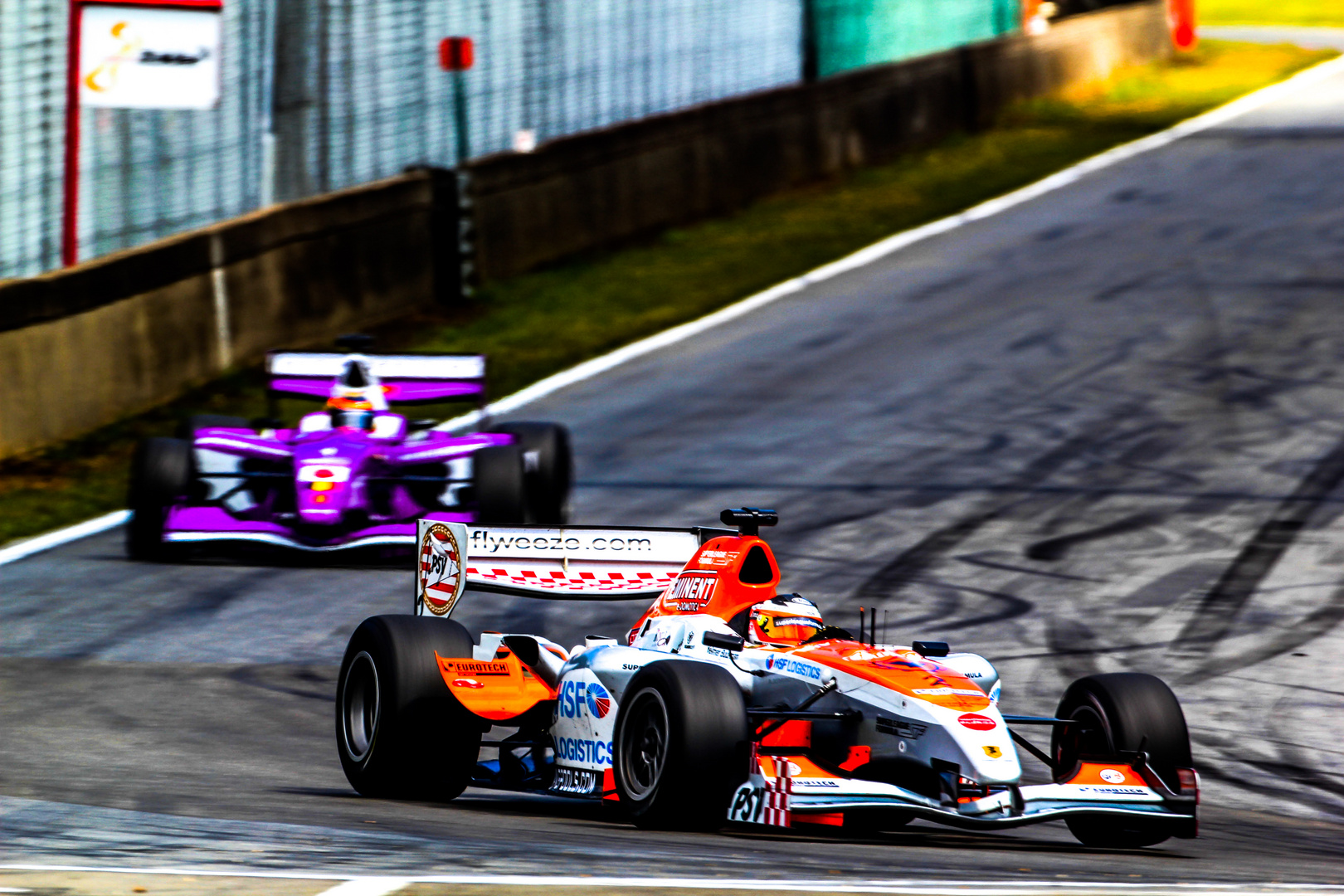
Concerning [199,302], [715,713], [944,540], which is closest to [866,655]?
[715,713]

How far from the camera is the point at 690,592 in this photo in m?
8.96

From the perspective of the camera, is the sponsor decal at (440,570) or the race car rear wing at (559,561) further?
the race car rear wing at (559,561)

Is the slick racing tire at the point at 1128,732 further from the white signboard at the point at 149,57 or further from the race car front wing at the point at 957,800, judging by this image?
the white signboard at the point at 149,57

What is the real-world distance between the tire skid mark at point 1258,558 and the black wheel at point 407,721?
510 cm

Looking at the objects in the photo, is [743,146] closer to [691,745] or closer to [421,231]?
[421,231]

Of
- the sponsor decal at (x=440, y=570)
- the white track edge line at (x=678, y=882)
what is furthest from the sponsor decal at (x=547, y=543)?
the white track edge line at (x=678, y=882)

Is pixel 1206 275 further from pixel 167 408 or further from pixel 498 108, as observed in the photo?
pixel 167 408

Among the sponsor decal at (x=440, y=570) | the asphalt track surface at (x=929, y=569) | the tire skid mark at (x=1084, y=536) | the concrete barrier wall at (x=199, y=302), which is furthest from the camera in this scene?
the concrete barrier wall at (x=199, y=302)

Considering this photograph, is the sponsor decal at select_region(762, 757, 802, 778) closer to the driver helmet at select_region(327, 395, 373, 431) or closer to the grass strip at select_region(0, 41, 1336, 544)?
the driver helmet at select_region(327, 395, 373, 431)

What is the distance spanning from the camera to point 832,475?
54.1ft

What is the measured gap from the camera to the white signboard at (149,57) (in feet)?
58.1

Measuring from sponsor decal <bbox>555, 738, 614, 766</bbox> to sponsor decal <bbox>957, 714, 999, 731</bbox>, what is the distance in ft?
4.94

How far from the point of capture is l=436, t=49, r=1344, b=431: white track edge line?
2006 centimetres

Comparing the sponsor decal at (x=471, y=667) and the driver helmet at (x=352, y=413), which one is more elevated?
the driver helmet at (x=352, y=413)
